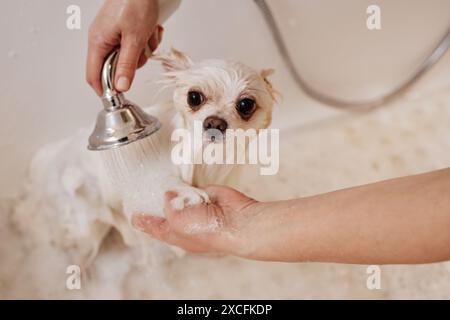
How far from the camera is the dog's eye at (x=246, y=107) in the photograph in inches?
28.5

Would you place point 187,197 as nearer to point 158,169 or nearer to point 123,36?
point 158,169

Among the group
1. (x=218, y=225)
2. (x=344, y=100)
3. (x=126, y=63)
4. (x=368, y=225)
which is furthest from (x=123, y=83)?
(x=344, y=100)

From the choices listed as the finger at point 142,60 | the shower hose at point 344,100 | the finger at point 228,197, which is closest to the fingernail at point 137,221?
the finger at point 228,197

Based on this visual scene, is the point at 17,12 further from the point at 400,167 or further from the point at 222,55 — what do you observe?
the point at 400,167

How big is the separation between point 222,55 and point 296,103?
0.74 ft

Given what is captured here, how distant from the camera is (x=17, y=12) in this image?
0.85 meters

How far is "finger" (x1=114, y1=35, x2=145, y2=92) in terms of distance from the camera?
0.73 m

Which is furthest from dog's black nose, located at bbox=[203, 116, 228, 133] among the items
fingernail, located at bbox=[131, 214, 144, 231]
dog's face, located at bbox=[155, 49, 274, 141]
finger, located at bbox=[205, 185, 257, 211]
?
fingernail, located at bbox=[131, 214, 144, 231]

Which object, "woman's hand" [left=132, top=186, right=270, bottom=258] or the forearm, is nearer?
the forearm

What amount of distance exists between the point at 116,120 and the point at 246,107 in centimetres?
19

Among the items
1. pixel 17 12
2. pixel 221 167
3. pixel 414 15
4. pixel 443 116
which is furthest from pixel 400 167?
pixel 17 12

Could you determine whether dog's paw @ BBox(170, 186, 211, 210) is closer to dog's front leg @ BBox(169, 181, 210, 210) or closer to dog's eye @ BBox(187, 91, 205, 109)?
dog's front leg @ BBox(169, 181, 210, 210)
